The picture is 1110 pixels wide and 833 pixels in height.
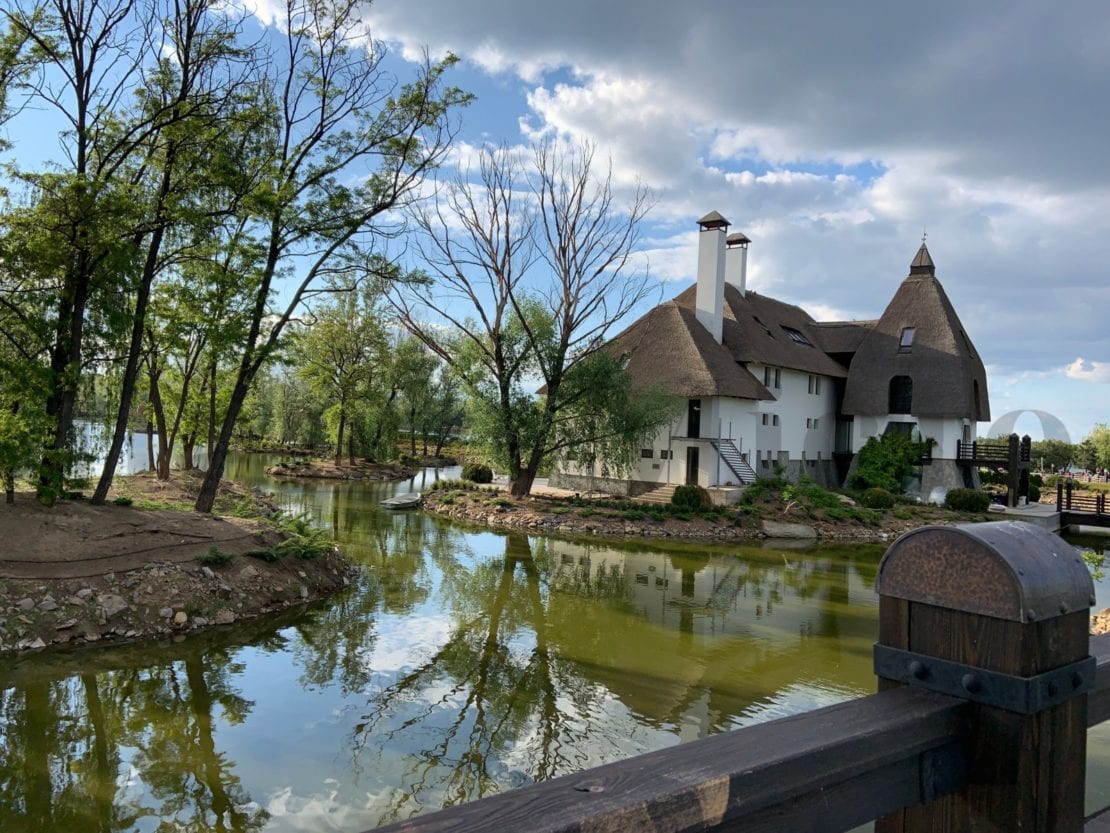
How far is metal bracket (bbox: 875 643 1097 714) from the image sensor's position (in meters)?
1.35

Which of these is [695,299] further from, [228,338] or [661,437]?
[228,338]

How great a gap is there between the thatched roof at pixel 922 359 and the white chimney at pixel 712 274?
30.0 ft

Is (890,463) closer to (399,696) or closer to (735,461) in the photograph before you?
(735,461)

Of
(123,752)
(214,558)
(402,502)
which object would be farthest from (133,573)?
(402,502)

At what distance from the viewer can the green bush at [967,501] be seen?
29141mm

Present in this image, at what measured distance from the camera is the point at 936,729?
1393 millimetres

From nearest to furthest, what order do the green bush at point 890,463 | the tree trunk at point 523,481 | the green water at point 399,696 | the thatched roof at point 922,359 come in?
the green water at point 399,696 < the tree trunk at point 523,481 < the green bush at point 890,463 < the thatched roof at point 922,359

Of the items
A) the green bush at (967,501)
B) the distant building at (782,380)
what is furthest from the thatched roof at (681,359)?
the green bush at (967,501)

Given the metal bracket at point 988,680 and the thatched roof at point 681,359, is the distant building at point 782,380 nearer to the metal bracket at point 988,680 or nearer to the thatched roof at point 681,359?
the thatched roof at point 681,359

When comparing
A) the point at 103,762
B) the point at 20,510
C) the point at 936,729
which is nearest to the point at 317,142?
the point at 20,510

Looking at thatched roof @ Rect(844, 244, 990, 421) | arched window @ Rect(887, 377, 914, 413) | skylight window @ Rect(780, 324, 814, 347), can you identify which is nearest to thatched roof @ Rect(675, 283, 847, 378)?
skylight window @ Rect(780, 324, 814, 347)

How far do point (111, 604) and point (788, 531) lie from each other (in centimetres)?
1976

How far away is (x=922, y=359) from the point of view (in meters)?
35.3

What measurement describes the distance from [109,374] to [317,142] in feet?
21.4
